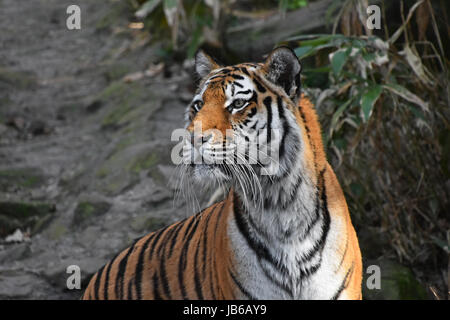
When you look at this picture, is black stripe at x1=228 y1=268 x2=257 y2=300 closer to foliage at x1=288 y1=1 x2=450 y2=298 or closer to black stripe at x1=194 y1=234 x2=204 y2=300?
black stripe at x1=194 y1=234 x2=204 y2=300

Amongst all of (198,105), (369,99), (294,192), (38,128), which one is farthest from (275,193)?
(38,128)

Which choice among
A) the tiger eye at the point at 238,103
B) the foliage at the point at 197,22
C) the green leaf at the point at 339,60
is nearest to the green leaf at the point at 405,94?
the green leaf at the point at 339,60

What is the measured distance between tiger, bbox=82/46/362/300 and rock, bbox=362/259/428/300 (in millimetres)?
936

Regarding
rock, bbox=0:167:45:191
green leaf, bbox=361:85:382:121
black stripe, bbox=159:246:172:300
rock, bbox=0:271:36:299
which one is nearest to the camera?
black stripe, bbox=159:246:172:300

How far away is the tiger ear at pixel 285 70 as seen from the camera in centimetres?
214

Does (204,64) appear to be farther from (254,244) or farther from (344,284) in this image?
(344,284)

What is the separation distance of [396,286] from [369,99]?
3.27 feet

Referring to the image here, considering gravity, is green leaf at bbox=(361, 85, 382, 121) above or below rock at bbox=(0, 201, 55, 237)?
above

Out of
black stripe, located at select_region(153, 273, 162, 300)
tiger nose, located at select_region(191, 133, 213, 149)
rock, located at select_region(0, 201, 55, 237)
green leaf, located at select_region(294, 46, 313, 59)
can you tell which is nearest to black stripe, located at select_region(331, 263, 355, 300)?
tiger nose, located at select_region(191, 133, 213, 149)

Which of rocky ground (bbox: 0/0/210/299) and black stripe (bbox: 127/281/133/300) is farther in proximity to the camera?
rocky ground (bbox: 0/0/210/299)

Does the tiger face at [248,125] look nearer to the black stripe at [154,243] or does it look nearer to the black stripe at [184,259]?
the black stripe at [184,259]

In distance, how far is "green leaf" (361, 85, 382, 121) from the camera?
286 centimetres

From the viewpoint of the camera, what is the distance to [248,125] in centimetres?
213

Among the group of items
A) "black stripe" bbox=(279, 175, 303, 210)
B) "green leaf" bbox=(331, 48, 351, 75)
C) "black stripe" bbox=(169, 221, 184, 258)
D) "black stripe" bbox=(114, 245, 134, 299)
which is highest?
"green leaf" bbox=(331, 48, 351, 75)
